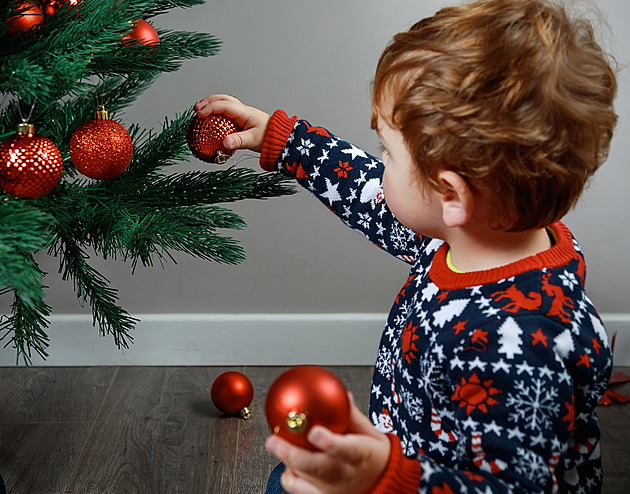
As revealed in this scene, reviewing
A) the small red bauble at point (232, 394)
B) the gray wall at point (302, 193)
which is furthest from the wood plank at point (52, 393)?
the small red bauble at point (232, 394)

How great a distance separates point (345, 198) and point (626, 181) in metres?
0.91

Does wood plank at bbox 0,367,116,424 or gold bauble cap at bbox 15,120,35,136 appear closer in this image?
gold bauble cap at bbox 15,120,35,136

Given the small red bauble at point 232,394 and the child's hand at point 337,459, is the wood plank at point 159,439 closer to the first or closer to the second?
the small red bauble at point 232,394

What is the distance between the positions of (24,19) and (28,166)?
15 centimetres

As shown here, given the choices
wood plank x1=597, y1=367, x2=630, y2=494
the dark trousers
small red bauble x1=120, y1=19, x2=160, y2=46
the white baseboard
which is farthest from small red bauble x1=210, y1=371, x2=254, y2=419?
small red bauble x1=120, y1=19, x2=160, y2=46

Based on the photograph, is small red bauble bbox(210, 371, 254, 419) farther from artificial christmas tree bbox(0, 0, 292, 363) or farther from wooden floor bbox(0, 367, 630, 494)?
artificial christmas tree bbox(0, 0, 292, 363)

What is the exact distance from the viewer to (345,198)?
946 mm

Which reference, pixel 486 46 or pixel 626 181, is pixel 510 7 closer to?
pixel 486 46

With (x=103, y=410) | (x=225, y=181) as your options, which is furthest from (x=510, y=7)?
(x=103, y=410)

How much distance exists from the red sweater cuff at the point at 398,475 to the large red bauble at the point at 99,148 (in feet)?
1.26

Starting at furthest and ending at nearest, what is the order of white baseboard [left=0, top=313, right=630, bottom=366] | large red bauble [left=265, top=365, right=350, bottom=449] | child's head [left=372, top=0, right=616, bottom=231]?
white baseboard [left=0, top=313, right=630, bottom=366] → child's head [left=372, top=0, right=616, bottom=231] → large red bauble [left=265, top=365, right=350, bottom=449]

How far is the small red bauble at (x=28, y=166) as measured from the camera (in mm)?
610

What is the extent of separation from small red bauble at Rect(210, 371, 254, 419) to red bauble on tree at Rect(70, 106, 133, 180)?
2.56 ft

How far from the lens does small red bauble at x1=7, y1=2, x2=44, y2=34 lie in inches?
25.4
